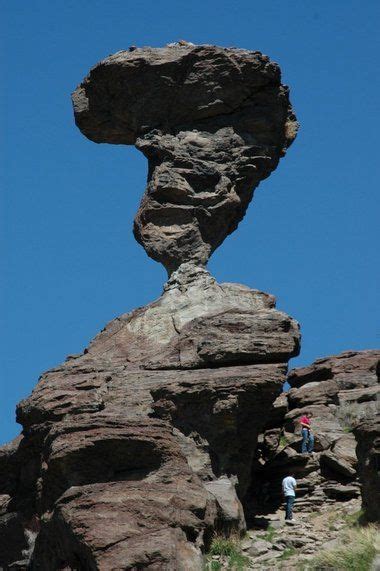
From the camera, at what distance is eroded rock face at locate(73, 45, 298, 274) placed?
162 feet

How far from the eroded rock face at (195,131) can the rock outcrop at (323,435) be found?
17.3 ft

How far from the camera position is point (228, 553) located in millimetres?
38594

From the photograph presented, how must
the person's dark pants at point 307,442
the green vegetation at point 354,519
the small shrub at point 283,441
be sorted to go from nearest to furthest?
the green vegetation at point 354,519, the person's dark pants at point 307,442, the small shrub at point 283,441

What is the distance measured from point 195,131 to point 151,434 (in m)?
14.6

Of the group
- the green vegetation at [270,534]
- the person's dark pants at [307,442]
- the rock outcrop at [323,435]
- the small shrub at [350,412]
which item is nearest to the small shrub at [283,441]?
the rock outcrop at [323,435]

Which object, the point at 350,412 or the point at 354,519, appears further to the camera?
the point at 350,412

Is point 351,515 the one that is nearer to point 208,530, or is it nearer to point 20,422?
point 208,530

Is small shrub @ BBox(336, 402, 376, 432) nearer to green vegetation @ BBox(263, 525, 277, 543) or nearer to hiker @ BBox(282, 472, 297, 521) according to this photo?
hiker @ BBox(282, 472, 297, 521)

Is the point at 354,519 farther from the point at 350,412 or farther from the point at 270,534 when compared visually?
the point at 350,412

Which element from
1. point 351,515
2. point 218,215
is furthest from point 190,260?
point 351,515

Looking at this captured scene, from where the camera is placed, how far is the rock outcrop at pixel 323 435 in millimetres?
42750

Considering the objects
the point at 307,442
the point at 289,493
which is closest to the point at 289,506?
the point at 289,493

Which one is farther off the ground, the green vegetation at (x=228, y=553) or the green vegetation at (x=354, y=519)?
the green vegetation at (x=354, y=519)

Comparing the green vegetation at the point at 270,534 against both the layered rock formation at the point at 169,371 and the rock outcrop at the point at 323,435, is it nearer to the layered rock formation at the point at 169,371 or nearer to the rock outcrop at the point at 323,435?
the layered rock formation at the point at 169,371
